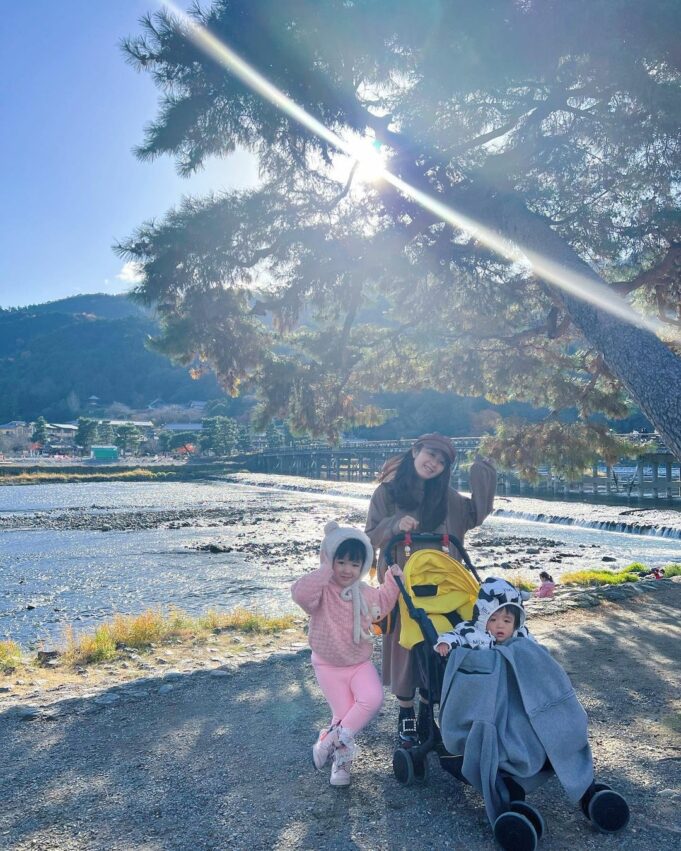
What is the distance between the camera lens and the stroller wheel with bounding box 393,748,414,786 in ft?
9.27

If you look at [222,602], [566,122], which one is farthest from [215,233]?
[222,602]

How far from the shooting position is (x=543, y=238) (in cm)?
584

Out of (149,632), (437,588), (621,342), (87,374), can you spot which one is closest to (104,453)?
(149,632)

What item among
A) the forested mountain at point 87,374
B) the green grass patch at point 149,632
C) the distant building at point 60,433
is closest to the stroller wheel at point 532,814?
the green grass patch at point 149,632

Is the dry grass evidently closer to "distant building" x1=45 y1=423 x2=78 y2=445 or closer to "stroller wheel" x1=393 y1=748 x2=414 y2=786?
"distant building" x1=45 y1=423 x2=78 y2=445

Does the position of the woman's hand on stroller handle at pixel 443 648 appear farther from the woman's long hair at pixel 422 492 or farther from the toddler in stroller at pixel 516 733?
the woman's long hair at pixel 422 492

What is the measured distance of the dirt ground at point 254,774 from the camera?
97.1 inches

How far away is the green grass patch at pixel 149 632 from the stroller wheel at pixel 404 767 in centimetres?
421

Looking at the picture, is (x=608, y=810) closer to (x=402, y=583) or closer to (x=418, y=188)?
(x=402, y=583)

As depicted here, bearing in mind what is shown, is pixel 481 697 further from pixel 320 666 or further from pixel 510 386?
pixel 510 386

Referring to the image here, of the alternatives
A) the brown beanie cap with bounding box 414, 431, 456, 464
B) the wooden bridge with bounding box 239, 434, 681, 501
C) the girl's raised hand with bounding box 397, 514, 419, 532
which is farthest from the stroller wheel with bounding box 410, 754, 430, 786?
the wooden bridge with bounding box 239, 434, 681, 501

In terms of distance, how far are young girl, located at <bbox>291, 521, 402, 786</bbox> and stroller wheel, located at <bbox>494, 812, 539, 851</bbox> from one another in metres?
0.79

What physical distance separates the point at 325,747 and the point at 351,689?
0.27 metres

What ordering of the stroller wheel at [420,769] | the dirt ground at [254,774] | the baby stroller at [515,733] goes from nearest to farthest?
1. the baby stroller at [515,733]
2. the dirt ground at [254,774]
3. the stroller wheel at [420,769]
